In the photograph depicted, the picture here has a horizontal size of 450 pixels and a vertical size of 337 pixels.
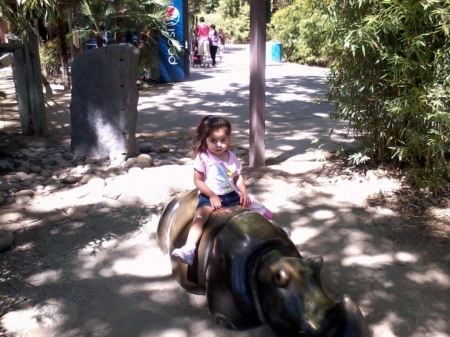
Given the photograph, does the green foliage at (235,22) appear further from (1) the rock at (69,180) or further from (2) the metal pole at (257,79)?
(1) the rock at (69,180)

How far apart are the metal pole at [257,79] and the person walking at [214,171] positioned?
90.2 inches

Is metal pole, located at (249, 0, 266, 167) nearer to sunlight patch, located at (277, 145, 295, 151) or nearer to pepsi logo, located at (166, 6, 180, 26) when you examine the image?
sunlight patch, located at (277, 145, 295, 151)

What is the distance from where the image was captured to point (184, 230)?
130 inches

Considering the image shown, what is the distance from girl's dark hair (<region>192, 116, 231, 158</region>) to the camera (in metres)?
3.24

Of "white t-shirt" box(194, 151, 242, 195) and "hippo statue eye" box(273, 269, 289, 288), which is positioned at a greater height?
"white t-shirt" box(194, 151, 242, 195)

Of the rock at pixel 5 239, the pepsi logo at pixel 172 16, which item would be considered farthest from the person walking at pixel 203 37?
the rock at pixel 5 239

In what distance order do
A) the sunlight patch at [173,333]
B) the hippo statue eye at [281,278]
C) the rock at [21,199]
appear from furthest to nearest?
the rock at [21,199] < the sunlight patch at [173,333] < the hippo statue eye at [281,278]

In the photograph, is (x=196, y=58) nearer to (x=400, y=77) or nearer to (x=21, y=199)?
(x=21, y=199)

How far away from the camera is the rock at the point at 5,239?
3867mm

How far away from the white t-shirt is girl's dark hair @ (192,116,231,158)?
0.05 metres

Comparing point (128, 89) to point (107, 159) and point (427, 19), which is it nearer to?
point (107, 159)

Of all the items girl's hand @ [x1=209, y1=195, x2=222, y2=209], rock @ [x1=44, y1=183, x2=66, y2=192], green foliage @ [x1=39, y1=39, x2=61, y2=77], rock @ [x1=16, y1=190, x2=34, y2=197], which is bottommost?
rock @ [x1=44, y1=183, x2=66, y2=192]

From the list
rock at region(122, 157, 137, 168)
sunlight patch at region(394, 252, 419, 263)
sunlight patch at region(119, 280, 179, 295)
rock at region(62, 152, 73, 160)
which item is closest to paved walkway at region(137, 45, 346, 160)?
rock at region(122, 157, 137, 168)

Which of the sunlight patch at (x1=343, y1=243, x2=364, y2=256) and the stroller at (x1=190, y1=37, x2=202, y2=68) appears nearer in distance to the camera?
the sunlight patch at (x1=343, y1=243, x2=364, y2=256)
